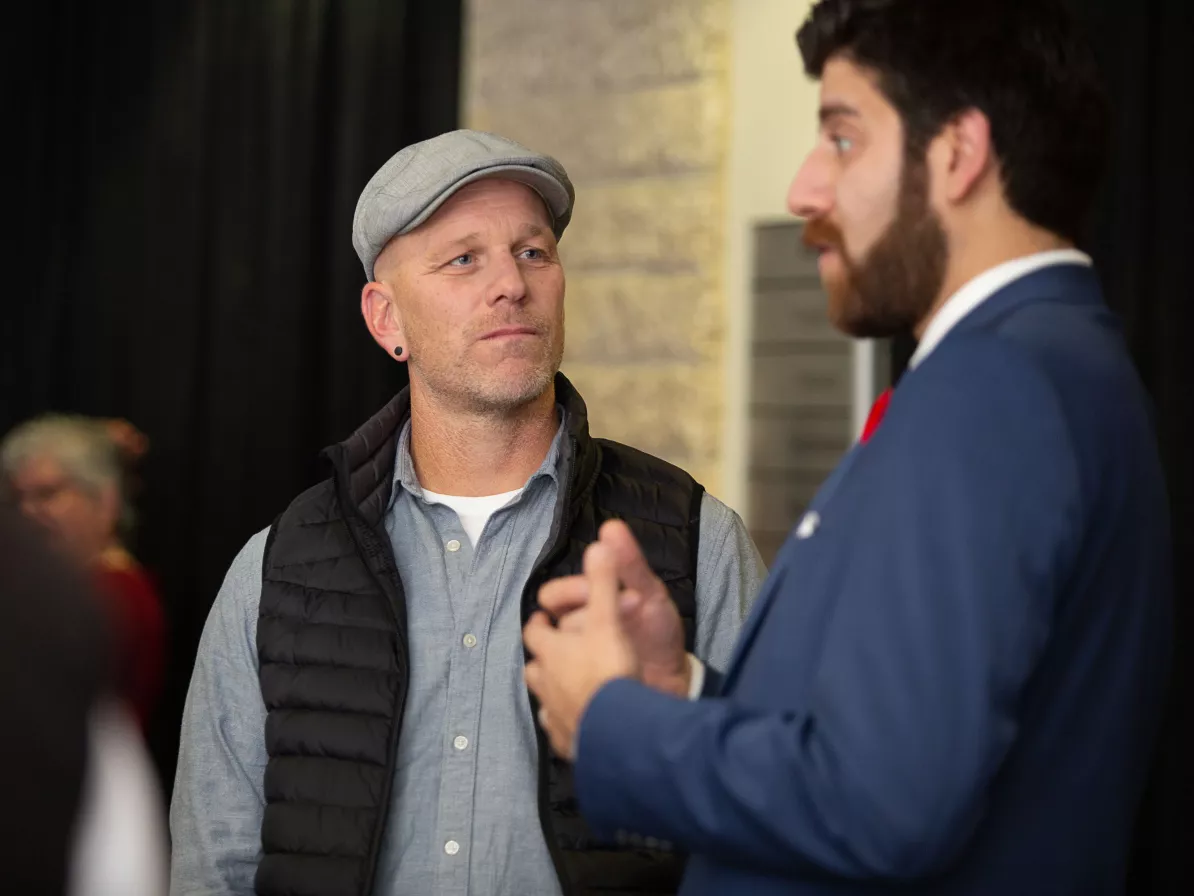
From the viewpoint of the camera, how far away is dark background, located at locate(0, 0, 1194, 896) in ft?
11.3

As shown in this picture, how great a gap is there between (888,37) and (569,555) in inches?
33.1

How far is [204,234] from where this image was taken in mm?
3697

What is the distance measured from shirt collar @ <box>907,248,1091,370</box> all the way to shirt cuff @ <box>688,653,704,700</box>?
1.31 feet

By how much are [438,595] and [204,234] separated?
7.31 ft

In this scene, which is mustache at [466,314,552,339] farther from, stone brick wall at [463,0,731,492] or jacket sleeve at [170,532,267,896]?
stone brick wall at [463,0,731,492]

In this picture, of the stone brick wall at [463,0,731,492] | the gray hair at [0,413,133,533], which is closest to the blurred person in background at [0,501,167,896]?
the stone brick wall at [463,0,731,492]

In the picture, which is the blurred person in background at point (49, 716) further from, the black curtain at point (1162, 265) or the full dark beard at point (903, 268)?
the black curtain at point (1162, 265)

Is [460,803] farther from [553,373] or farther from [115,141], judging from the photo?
[115,141]

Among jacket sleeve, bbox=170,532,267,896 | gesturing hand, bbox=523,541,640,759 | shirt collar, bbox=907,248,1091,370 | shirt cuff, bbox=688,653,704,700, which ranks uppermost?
shirt collar, bbox=907,248,1091,370

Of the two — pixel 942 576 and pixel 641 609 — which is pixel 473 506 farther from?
pixel 942 576

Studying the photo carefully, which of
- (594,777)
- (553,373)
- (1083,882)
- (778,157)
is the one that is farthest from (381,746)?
(778,157)

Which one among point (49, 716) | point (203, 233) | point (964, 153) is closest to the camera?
point (49, 716)

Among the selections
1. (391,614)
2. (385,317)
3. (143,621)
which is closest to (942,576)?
(391,614)

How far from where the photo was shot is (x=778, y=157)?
2943mm
